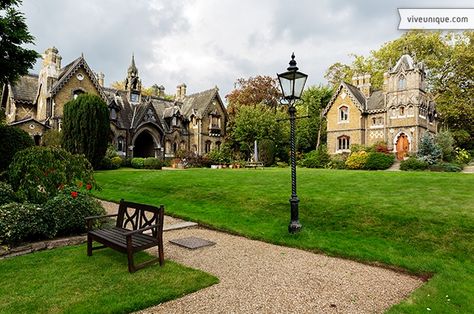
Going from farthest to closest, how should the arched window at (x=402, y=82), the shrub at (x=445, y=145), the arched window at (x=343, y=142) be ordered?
the arched window at (x=343, y=142)
the arched window at (x=402, y=82)
the shrub at (x=445, y=145)

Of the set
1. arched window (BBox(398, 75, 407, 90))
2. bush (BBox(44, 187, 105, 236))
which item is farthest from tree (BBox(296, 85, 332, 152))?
bush (BBox(44, 187, 105, 236))

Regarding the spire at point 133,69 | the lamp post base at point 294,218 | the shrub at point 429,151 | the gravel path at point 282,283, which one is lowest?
the gravel path at point 282,283

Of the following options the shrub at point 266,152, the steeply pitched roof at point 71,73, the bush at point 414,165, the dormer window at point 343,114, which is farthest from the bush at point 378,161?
the steeply pitched roof at point 71,73

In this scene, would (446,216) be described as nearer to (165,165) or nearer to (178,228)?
(178,228)

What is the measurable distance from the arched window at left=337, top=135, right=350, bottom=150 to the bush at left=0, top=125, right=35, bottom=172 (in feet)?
103

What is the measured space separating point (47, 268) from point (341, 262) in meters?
5.78

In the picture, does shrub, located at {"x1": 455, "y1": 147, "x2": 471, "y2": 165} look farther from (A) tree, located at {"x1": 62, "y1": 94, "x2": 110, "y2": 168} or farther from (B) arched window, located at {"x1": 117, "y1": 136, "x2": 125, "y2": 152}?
(B) arched window, located at {"x1": 117, "y1": 136, "x2": 125, "y2": 152}

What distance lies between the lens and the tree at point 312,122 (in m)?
42.0

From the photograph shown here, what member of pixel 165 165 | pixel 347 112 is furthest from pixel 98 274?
pixel 347 112

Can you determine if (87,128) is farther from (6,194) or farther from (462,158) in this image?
(462,158)

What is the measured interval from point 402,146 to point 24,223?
111 feet

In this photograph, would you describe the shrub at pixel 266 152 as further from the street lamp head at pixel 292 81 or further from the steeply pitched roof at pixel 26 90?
the street lamp head at pixel 292 81

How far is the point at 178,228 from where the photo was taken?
30.2ft

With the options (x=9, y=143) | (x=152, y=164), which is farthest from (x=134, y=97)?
(x=9, y=143)
